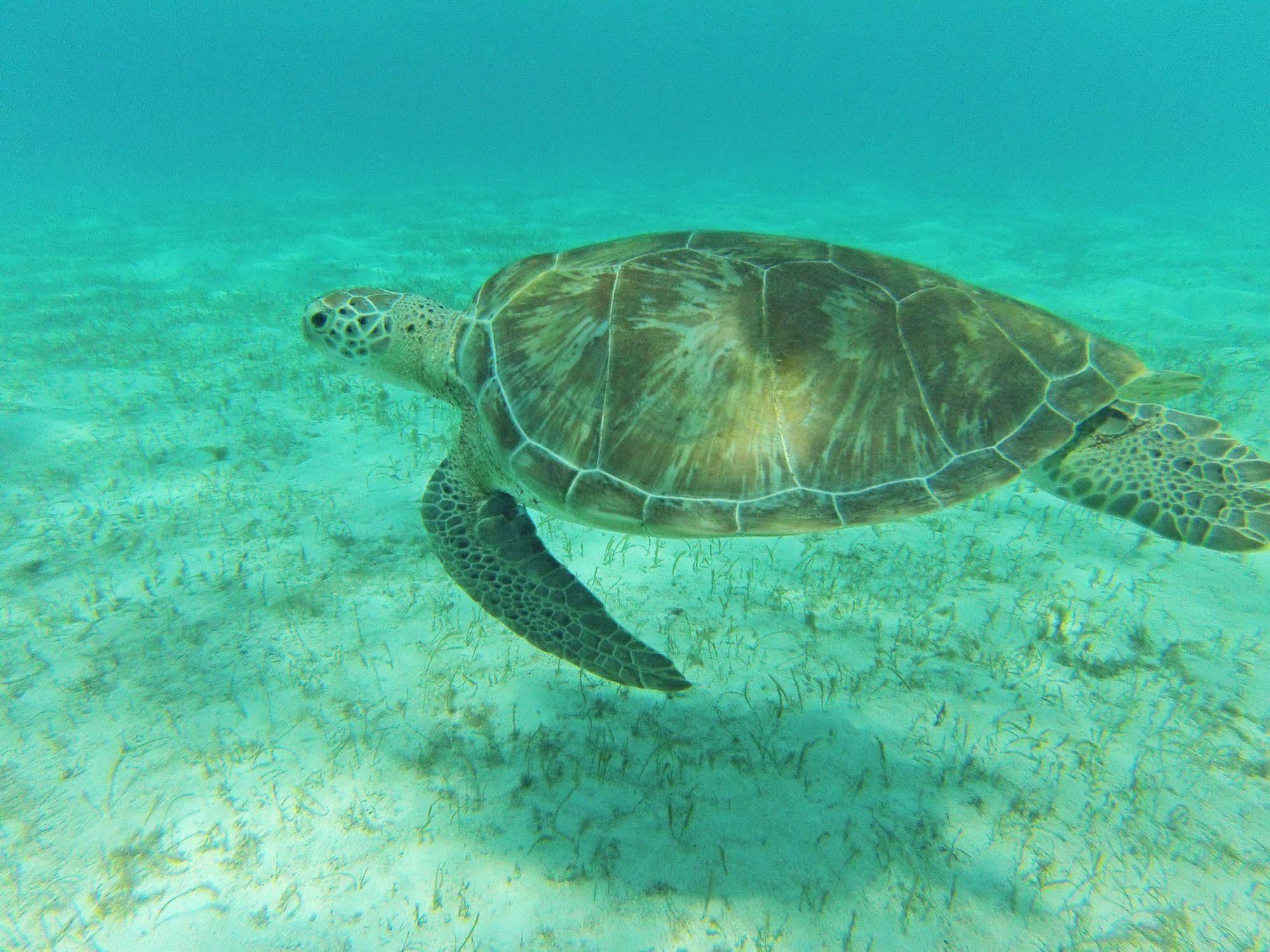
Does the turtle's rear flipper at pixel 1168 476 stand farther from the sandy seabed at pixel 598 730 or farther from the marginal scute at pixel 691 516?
the marginal scute at pixel 691 516

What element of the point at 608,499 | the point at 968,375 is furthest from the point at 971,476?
the point at 608,499

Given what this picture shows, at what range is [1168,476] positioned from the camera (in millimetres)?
2814

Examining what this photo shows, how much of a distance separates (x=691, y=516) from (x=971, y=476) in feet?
4.25

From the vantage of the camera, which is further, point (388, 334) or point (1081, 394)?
point (388, 334)

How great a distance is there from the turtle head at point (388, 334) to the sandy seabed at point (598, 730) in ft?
4.02

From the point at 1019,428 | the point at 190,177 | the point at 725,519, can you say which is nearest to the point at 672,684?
the point at 725,519

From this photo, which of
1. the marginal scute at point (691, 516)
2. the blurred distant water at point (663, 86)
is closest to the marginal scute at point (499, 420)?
the marginal scute at point (691, 516)

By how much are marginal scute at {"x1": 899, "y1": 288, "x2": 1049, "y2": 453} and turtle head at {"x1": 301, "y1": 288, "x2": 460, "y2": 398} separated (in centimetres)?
278

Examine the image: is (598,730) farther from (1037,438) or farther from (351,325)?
(351,325)

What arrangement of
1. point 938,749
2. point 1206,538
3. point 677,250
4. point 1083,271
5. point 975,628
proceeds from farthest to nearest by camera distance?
point 1083,271 → point 975,628 → point 677,250 → point 938,749 → point 1206,538

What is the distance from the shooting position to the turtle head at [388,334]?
13.0 feet

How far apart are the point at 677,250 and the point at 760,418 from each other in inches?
45.8

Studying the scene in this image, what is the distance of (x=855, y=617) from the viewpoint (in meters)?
3.81

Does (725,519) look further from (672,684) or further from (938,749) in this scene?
(938,749)
